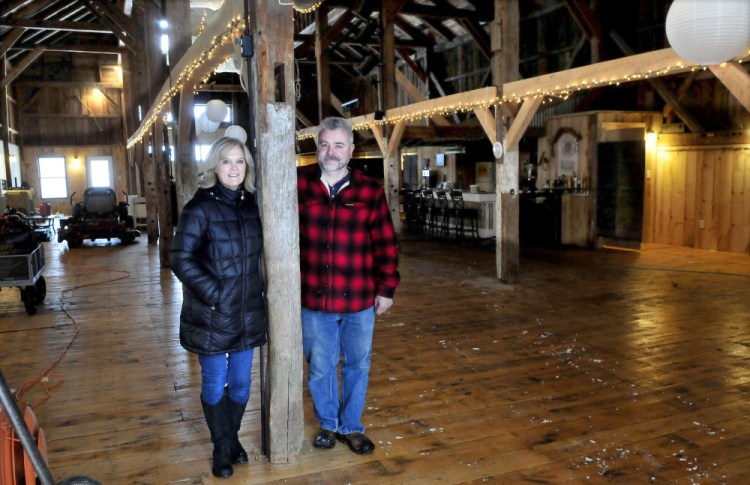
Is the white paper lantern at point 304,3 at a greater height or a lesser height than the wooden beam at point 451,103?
greater

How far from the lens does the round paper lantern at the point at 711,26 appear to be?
3.56m

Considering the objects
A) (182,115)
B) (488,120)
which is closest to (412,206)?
(488,120)

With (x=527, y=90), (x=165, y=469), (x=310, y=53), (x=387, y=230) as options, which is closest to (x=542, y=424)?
(x=387, y=230)

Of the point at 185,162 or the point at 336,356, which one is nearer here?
the point at 336,356

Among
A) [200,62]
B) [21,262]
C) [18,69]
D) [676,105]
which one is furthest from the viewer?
[18,69]

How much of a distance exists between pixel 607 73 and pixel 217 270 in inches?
181

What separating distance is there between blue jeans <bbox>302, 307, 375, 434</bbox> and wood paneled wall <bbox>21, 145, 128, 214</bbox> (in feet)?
66.4

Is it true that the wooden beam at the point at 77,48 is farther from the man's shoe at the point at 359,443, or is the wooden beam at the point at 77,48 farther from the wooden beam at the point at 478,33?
the man's shoe at the point at 359,443

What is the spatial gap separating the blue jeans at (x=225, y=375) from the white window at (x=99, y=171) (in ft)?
68.4

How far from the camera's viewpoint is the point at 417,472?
2.89 metres

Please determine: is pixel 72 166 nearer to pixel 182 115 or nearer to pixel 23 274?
pixel 182 115

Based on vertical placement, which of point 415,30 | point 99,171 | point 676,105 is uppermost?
point 415,30

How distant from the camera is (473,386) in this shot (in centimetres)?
402

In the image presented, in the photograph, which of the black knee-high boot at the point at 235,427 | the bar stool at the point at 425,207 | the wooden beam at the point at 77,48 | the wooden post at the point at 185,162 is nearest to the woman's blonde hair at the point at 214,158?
the black knee-high boot at the point at 235,427
